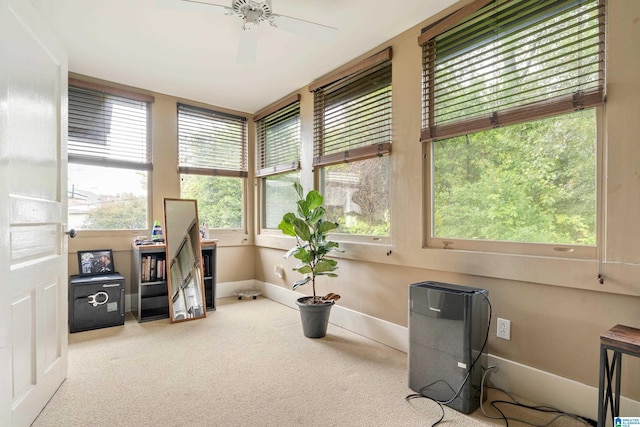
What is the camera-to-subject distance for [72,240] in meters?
3.52

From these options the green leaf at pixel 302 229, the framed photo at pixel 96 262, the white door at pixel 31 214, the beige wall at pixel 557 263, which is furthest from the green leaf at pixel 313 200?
the framed photo at pixel 96 262

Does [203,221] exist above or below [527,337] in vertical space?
above

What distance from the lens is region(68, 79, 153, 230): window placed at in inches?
140

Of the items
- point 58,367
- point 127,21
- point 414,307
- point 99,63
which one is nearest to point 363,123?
point 414,307

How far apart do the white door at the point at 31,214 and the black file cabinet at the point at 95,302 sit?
111 cm

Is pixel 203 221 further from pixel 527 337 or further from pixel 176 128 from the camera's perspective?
pixel 527 337

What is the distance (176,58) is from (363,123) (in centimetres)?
186

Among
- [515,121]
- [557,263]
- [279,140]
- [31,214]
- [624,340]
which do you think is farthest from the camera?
[279,140]

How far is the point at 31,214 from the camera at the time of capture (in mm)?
1711

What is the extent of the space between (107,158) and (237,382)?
295cm

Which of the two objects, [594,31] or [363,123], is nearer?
[594,31]

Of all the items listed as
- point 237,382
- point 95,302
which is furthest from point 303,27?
point 95,302

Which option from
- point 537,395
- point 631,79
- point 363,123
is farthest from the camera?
point 363,123

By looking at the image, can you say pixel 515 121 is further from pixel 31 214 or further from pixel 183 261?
pixel 183 261
